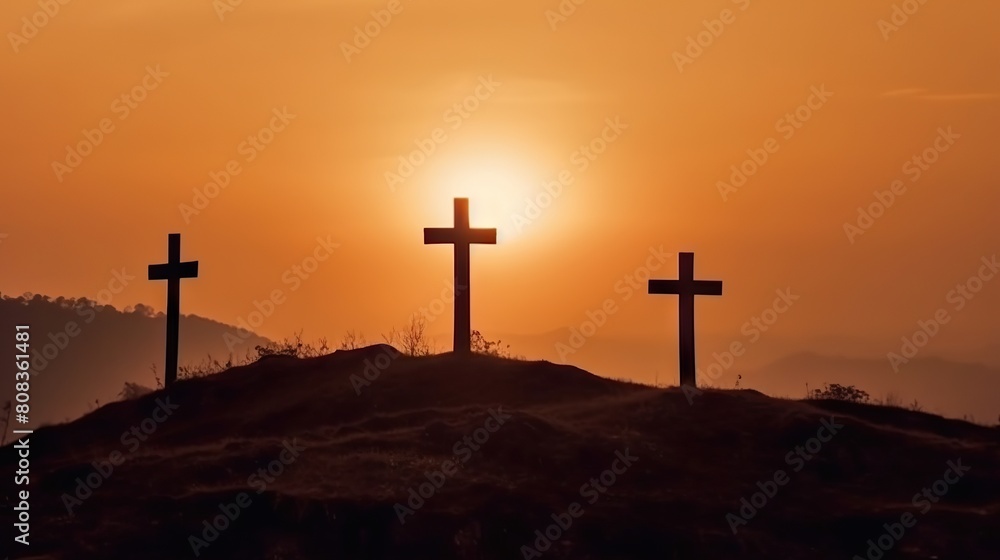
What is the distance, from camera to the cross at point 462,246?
25625mm

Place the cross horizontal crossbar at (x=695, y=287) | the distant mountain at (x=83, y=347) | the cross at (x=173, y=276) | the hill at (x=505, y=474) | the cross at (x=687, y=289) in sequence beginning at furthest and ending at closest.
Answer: the distant mountain at (x=83, y=347) → the cross at (x=173, y=276) → the cross horizontal crossbar at (x=695, y=287) → the cross at (x=687, y=289) → the hill at (x=505, y=474)

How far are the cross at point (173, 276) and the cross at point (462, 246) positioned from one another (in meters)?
5.59

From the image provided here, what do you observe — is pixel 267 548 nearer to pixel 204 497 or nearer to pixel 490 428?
pixel 204 497

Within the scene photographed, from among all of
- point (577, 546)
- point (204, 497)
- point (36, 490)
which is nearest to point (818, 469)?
point (577, 546)

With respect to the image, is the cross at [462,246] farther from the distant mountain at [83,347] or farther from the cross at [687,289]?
the distant mountain at [83,347]

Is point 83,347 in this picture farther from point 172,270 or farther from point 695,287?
point 695,287

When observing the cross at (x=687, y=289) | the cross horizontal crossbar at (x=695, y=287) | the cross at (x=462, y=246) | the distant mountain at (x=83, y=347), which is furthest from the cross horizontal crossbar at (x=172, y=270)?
the distant mountain at (x=83, y=347)

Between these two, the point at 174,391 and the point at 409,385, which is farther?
the point at 174,391

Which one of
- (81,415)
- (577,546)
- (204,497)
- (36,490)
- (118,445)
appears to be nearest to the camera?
(577,546)

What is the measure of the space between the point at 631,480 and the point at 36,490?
910 centimetres

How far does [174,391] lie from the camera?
25438 millimetres

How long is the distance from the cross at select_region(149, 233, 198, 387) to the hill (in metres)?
2.65

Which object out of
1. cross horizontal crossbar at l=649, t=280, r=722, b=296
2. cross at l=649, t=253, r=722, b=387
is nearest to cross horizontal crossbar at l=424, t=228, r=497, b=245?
cross at l=649, t=253, r=722, b=387

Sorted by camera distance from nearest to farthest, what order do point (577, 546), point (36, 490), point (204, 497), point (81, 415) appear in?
point (577, 546), point (204, 497), point (36, 490), point (81, 415)
